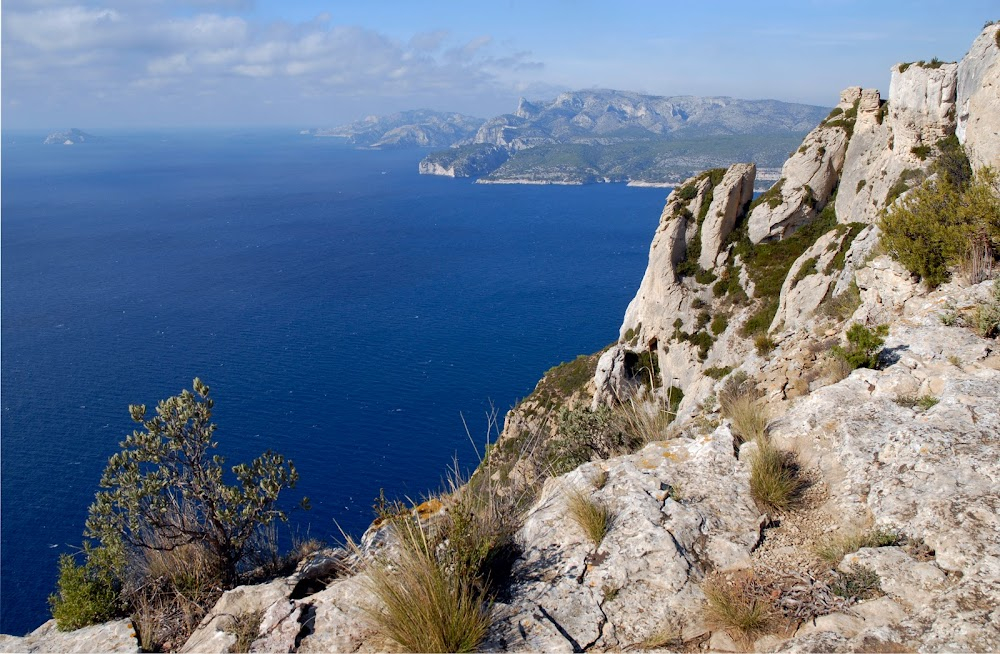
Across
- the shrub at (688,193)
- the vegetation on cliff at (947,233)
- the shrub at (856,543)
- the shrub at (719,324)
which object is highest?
the shrub at (688,193)

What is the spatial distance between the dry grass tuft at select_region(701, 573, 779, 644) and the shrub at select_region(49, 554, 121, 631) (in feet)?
19.9

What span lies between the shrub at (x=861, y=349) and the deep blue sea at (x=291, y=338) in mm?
8998

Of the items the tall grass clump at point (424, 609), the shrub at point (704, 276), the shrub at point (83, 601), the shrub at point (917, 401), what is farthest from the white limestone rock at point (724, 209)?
the shrub at point (83, 601)

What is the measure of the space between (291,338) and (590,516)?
73735mm

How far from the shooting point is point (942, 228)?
10016mm

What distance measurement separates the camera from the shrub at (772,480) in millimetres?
5434

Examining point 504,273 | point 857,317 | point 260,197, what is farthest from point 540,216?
point 857,317

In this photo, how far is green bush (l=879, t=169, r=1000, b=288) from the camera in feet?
31.7

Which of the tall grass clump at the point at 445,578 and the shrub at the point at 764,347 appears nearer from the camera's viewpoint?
the tall grass clump at the point at 445,578

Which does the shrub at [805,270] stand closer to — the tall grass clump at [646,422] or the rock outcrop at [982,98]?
the rock outcrop at [982,98]

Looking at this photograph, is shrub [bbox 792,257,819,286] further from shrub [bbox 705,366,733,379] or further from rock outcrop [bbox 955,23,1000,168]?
rock outcrop [bbox 955,23,1000,168]

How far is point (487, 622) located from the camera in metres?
4.38

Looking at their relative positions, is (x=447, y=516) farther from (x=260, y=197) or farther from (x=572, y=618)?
(x=260, y=197)

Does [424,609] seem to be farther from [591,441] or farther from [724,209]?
[724,209]
